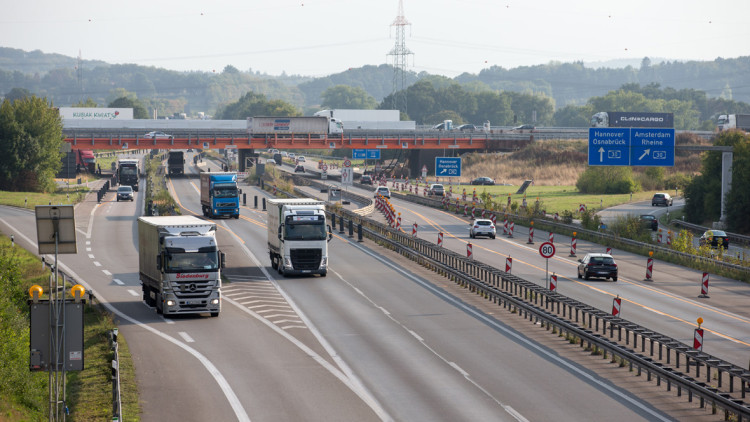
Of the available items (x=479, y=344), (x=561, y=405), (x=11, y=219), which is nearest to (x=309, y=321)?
(x=479, y=344)

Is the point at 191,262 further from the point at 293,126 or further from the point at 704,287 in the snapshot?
the point at 293,126

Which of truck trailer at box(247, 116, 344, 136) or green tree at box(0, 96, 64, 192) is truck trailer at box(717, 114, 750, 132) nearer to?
truck trailer at box(247, 116, 344, 136)

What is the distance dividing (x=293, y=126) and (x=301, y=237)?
84801 mm

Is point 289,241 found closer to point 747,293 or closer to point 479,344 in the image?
point 479,344

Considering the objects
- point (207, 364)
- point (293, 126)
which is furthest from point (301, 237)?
point (293, 126)

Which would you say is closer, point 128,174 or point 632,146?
point 632,146

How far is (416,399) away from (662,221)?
60.7m

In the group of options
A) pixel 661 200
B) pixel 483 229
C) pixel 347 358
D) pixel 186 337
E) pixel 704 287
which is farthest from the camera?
pixel 661 200

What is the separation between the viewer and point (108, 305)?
35.6 meters

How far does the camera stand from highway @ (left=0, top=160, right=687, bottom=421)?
2092 cm

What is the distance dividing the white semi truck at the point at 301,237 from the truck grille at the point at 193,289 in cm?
907

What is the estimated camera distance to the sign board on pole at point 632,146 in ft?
208

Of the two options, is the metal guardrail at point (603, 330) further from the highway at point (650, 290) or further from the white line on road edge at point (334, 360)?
the white line on road edge at point (334, 360)

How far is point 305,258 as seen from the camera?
41.7 m
